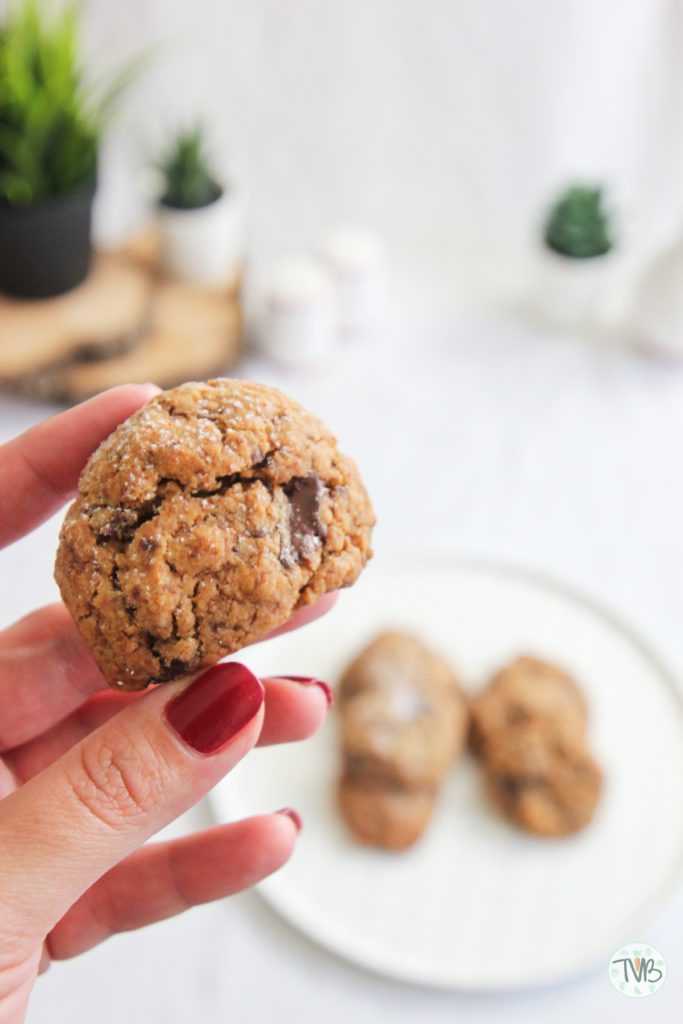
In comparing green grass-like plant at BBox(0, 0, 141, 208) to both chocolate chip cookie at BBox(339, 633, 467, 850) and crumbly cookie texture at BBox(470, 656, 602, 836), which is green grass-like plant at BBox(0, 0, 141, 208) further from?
crumbly cookie texture at BBox(470, 656, 602, 836)

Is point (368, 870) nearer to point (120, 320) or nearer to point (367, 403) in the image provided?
point (367, 403)

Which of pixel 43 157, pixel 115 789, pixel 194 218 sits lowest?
pixel 115 789

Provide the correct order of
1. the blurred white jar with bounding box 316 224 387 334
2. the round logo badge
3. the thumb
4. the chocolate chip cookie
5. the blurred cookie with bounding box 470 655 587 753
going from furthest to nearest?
the blurred white jar with bounding box 316 224 387 334 < the blurred cookie with bounding box 470 655 587 753 < the chocolate chip cookie < the round logo badge < the thumb

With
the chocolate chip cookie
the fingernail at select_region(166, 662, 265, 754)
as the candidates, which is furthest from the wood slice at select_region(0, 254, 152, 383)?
the fingernail at select_region(166, 662, 265, 754)

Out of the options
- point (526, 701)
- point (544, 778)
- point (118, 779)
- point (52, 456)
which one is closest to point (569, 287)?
point (526, 701)

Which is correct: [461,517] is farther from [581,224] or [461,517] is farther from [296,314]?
[581,224]

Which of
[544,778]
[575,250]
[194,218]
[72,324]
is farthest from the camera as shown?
[575,250]

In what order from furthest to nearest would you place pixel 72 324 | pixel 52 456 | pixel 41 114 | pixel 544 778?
pixel 72 324, pixel 41 114, pixel 544 778, pixel 52 456

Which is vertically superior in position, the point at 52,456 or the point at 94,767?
the point at 52,456
